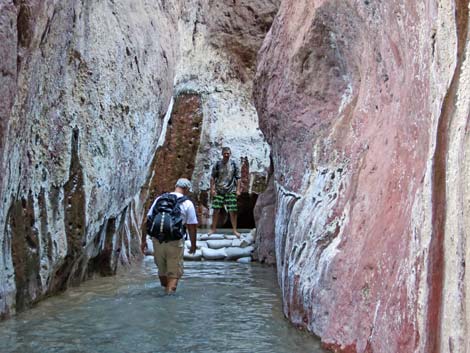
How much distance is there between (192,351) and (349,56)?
2504 millimetres

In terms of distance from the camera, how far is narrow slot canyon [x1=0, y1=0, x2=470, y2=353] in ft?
9.92

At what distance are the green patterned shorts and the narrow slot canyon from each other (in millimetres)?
961

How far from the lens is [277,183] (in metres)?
7.41

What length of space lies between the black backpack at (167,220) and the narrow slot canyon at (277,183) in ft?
1.51

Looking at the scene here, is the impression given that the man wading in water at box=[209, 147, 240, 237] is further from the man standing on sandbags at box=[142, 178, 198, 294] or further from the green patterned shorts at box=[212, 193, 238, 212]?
the man standing on sandbags at box=[142, 178, 198, 294]

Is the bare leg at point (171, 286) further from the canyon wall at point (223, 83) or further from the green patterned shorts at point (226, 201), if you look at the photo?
the canyon wall at point (223, 83)

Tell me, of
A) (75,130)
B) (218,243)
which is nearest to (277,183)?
(75,130)

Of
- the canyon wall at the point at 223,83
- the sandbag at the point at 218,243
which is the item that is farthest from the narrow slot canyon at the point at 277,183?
the canyon wall at the point at 223,83

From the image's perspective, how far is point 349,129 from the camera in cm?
528

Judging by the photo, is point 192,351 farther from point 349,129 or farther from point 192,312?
point 349,129

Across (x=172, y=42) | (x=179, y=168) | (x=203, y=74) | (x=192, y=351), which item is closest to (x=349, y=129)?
(x=192, y=351)

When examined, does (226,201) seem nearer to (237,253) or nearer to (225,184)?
(225,184)

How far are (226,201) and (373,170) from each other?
265 inches

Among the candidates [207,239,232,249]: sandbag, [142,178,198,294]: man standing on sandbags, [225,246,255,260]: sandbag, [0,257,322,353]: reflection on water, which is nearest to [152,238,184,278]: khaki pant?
[142,178,198,294]: man standing on sandbags
